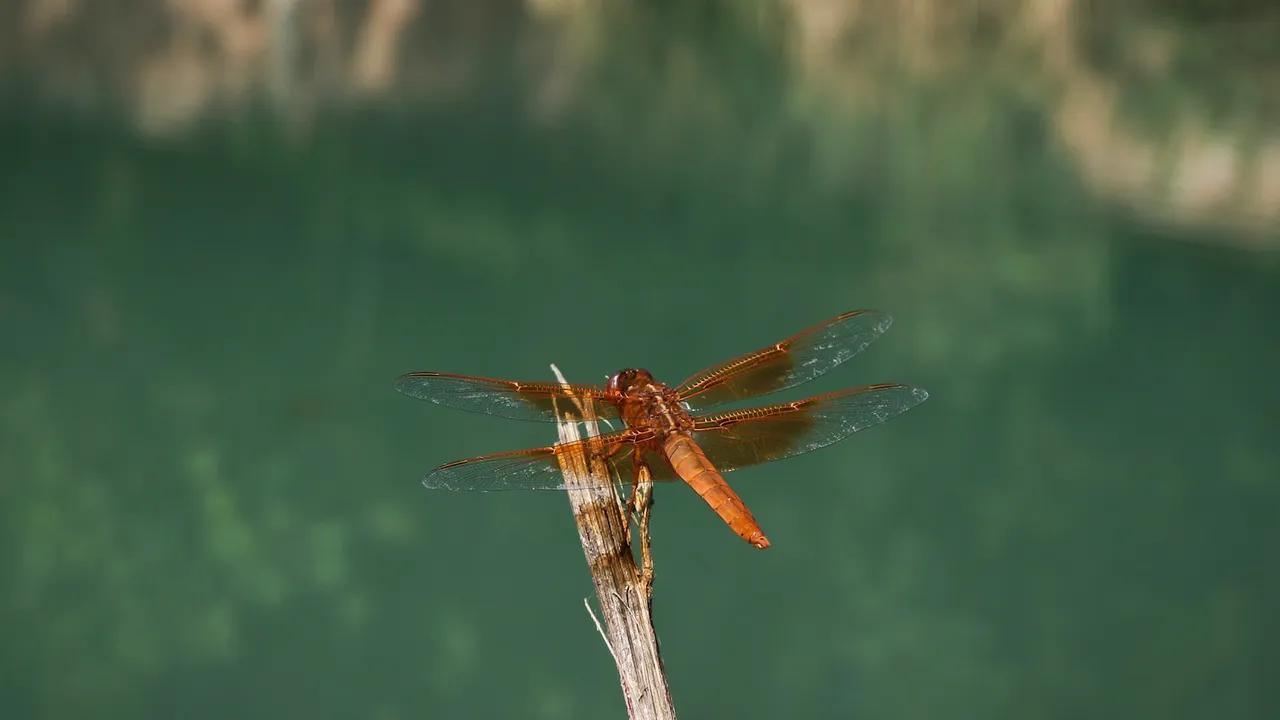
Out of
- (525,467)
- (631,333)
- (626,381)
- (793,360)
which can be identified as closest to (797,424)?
(793,360)

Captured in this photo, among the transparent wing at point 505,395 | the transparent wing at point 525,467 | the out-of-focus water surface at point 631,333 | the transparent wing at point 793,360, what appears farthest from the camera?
the out-of-focus water surface at point 631,333

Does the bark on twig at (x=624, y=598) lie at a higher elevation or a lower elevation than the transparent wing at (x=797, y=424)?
lower

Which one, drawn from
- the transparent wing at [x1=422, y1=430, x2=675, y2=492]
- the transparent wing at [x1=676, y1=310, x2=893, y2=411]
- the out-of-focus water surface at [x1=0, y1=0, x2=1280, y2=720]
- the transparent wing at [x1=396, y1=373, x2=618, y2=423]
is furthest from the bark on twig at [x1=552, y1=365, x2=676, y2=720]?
the out-of-focus water surface at [x1=0, y1=0, x2=1280, y2=720]

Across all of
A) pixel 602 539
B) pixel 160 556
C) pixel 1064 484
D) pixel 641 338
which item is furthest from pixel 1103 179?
pixel 160 556

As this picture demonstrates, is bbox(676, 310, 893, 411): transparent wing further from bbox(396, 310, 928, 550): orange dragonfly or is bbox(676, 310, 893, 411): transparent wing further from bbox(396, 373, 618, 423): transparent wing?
bbox(396, 373, 618, 423): transparent wing

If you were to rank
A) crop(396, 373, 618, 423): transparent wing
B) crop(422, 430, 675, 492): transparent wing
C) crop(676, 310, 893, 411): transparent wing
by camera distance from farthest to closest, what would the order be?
crop(676, 310, 893, 411): transparent wing → crop(396, 373, 618, 423): transparent wing → crop(422, 430, 675, 492): transparent wing

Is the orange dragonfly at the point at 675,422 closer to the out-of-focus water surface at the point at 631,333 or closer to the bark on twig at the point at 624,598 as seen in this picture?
the bark on twig at the point at 624,598

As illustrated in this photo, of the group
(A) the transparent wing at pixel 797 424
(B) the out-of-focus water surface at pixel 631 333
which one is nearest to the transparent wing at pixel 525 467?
(A) the transparent wing at pixel 797 424
